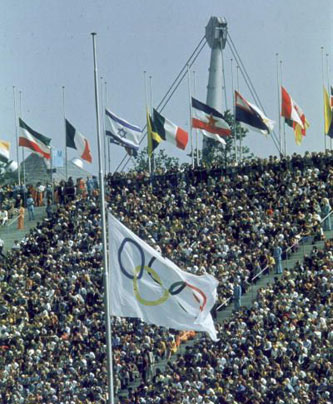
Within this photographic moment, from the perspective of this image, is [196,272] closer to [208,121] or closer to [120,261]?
[208,121]

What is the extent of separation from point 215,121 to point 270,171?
6177 millimetres

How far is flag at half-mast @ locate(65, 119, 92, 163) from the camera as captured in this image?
2288 inches

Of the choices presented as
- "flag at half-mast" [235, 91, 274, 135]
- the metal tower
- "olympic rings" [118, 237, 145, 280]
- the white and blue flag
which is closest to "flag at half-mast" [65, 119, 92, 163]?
the white and blue flag

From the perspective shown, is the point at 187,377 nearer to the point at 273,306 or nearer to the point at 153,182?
the point at 273,306

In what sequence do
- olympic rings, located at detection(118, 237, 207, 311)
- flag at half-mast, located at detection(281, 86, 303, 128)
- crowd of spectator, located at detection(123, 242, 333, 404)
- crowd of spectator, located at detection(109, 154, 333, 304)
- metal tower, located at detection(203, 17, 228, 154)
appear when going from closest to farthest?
olympic rings, located at detection(118, 237, 207, 311) → crowd of spectator, located at detection(123, 242, 333, 404) → crowd of spectator, located at detection(109, 154, 333, 304) → flag at half-mast, located at detection(281, 86, 303, 128) → metal tower, located at detection(203, 17, 228, 154)

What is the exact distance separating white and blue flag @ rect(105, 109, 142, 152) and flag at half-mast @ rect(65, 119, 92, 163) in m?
1.02

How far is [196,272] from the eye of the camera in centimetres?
4700

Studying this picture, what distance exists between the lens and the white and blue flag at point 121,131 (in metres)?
57.5

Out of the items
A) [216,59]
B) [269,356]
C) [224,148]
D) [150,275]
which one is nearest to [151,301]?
[150,275]

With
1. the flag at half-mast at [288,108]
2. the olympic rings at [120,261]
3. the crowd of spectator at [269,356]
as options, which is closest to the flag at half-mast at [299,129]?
the flag at half-mast at [288,108]

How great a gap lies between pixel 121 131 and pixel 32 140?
3913mm

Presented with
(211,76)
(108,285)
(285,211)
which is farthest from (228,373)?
(211,76)

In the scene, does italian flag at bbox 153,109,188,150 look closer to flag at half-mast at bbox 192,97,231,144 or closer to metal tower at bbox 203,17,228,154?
flag at half-mast at bbox 192,97,231,144

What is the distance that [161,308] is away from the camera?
1088 inches
